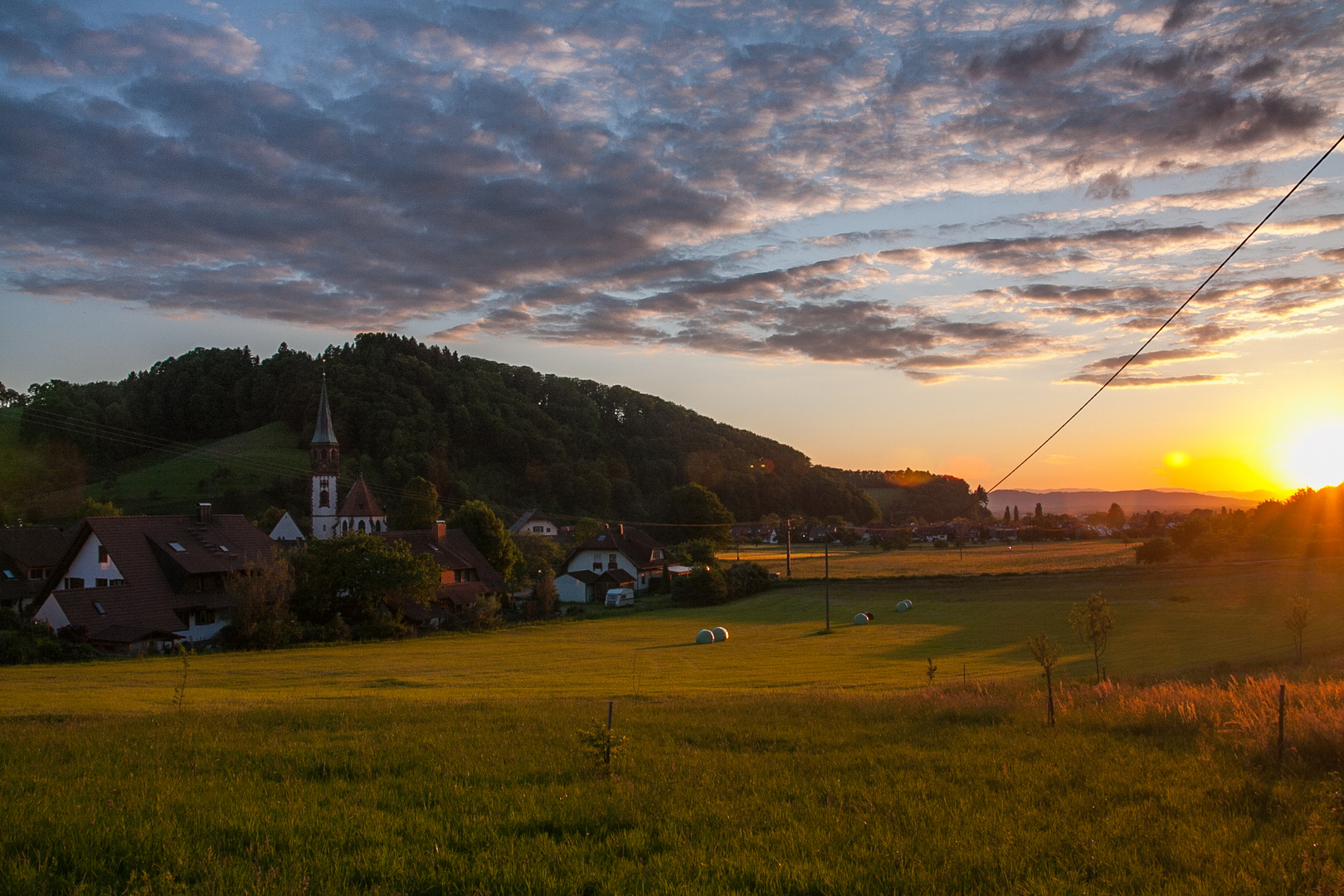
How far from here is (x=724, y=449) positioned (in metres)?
148

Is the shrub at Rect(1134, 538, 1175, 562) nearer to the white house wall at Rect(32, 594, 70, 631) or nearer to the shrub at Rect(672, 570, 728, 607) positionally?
the shrub at Rect(672, 570, 728, 607)

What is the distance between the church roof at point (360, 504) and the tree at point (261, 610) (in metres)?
38.7

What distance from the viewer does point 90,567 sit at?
46750mm

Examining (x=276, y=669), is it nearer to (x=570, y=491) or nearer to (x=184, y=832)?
(x=184, y=832)

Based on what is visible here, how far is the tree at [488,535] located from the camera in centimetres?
7025

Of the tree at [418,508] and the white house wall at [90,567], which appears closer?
the white house wall at [90,567]

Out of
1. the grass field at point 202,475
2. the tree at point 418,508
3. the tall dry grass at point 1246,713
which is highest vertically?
the grass field at point 202,475

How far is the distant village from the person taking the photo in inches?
1672

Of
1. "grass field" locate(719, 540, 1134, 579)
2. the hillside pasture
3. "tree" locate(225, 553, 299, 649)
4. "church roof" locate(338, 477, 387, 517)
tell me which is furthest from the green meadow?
"church roof" locate(338, 477, 387, 517)

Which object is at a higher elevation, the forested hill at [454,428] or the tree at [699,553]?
the forested hill at [454,428]

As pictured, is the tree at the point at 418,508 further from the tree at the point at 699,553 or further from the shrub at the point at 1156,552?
the shrub at the point at 1156,552

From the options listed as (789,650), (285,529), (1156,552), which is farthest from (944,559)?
(285,529)

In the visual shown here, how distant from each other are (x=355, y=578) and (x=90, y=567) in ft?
47.0

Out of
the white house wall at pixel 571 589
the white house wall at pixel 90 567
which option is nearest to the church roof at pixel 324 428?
the white house wall at pixel 571 589
